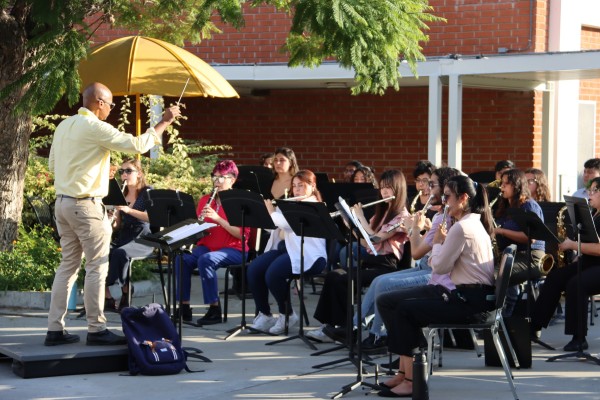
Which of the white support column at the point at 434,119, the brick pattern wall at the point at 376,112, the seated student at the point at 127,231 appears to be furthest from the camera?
the brick pattern wall at the point at 376,112

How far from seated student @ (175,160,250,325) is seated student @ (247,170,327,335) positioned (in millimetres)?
354

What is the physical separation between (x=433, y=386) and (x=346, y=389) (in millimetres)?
703

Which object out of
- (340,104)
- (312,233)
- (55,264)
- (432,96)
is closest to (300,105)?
(340,104)

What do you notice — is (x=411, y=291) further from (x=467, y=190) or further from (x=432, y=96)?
(x=432, y=96)

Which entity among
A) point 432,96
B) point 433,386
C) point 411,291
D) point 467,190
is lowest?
point 433,386

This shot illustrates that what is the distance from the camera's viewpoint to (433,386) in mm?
8156

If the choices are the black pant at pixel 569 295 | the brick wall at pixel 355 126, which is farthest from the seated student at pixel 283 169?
the brick wall at pixel 355 126

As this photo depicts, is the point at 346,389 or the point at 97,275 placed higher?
the point at 97,275

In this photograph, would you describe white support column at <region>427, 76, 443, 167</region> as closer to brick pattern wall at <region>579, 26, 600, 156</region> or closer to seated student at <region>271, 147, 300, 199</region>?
seated student at <region>271, 147, 300, 199</region>

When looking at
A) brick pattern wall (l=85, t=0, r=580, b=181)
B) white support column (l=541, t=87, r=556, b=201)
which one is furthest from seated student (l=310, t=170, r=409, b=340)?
brick pattern wall (l=85, t=0, r=580, b=181)

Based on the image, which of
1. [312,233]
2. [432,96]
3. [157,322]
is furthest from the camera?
[432,96]

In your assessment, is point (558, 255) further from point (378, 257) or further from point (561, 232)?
point (378, 257)

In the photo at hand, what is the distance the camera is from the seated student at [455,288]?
7820 mm

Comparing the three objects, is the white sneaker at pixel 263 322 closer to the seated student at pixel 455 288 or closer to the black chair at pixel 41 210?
the seated student at pixel 455 288
